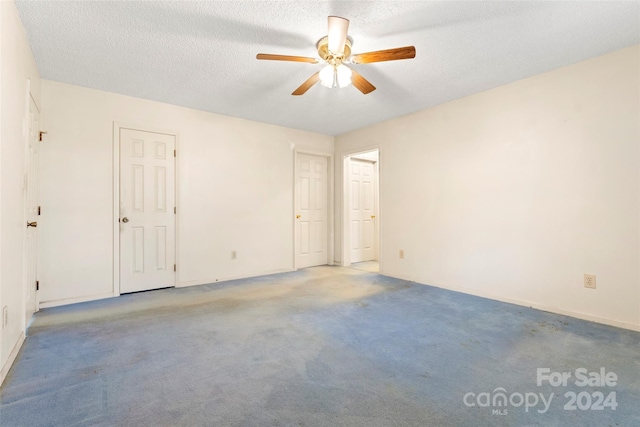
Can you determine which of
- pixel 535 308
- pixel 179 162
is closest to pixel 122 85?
pixel 179 162

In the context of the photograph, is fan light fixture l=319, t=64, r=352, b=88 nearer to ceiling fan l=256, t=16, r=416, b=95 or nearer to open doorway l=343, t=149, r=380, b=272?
ceiling fan l=256, t=16, r=416, b=95

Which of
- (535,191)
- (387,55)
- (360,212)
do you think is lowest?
(360,212)

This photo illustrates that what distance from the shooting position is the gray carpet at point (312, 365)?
147 cm

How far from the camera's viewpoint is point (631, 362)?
196 centimetres

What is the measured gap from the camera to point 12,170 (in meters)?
1.99

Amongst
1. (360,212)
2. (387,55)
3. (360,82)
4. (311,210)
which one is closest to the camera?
(387,55)

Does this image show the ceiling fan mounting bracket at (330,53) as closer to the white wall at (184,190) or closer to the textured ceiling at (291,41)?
the textured ceiling at (291,41)

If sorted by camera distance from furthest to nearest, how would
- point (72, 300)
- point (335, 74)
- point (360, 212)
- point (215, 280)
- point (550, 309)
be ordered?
point (360, 212)
point (215, 280)
point (72, 300)
point (550, 309)
point (335, 74)

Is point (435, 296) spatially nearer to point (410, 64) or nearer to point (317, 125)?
point (410, 64)

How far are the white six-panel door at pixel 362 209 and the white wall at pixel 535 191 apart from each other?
148cm

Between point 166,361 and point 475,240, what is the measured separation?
3.37m

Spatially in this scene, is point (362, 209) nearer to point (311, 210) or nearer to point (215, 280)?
point (311, 210)

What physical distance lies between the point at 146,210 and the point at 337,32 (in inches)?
123

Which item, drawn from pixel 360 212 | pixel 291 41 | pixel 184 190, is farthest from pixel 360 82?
pixel 360 212
